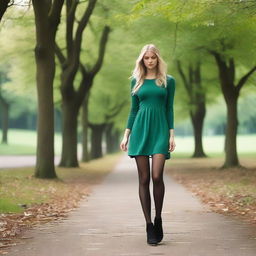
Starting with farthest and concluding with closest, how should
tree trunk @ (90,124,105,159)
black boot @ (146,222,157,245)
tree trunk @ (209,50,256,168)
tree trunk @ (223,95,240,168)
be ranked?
tree trunk @ (90,124,105,159) < tree trunk @ (223,95,240,168) < tree trunk @ (209,50,256,168) < black boot @ (146,222,157,245)

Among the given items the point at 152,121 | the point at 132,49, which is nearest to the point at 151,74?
the point at 152,121

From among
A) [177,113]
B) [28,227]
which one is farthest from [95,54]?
[28,227]

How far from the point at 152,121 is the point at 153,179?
2.17 feet

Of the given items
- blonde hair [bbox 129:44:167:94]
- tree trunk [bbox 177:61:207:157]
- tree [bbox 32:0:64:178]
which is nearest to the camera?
blonde hair [bbox 129:44:167:94]

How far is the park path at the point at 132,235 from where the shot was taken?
19.1ft

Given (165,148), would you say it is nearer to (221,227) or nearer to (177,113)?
(221,227)

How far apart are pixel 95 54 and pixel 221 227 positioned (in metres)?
24.9

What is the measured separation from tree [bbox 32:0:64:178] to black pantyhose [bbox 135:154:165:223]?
10839 millimetres

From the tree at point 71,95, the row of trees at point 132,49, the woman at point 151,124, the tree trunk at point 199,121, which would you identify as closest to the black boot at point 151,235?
the woman at point 151,124

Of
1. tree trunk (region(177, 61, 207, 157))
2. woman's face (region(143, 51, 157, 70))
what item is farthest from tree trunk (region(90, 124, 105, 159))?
Result: woman's face (region(143, 51, 157, 70))

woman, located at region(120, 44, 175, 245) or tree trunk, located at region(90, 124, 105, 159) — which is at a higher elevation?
woman, located at region(120, 44, 175, 245)

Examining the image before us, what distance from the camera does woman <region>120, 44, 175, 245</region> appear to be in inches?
246

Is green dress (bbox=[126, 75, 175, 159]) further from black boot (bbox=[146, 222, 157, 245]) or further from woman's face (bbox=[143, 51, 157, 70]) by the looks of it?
black boot (bbox=[146, 222, 157, 245])

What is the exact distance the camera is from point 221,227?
7.59m
